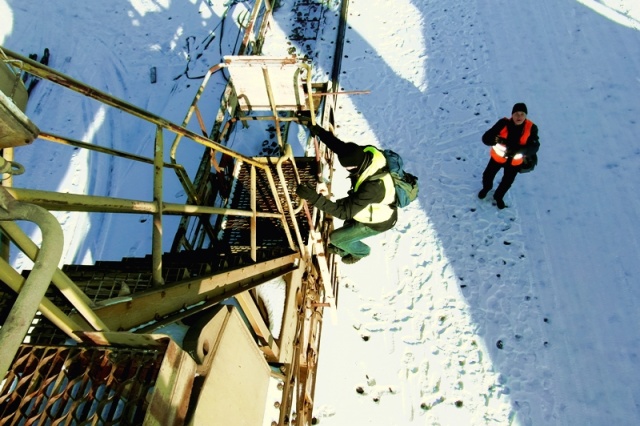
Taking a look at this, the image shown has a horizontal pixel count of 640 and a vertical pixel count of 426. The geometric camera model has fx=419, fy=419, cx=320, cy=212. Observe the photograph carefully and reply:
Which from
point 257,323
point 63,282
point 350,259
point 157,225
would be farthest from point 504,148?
point 63,282

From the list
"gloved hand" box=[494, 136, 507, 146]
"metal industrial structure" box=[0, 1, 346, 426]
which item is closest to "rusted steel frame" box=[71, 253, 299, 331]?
"metal industrial structure" box=[0, 1, 346, 426]

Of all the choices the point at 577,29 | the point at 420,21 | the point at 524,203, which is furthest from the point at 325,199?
the point at 577,29

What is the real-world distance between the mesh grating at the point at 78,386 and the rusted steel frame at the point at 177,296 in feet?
0.67

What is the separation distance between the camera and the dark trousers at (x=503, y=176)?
18.2 feet

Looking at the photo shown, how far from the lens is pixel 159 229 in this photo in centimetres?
248

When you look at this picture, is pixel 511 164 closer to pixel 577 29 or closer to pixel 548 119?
pixel 548 119

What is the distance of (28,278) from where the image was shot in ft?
3.59

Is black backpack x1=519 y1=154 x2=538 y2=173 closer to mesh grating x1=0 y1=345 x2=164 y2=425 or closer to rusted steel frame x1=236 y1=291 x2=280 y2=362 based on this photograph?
rusted steel frame x1=236 y1=291 x2=280 y2=362

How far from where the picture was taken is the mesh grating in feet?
5.22

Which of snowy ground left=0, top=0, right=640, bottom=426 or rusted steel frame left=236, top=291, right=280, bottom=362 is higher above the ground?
snowy ground left=0, top=0, right=640, bottom=426

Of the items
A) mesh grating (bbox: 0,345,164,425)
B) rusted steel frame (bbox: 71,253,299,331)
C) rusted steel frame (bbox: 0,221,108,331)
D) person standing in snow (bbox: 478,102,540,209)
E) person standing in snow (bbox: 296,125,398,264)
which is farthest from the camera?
person standing in snow (bbox: 478,102,540,209)

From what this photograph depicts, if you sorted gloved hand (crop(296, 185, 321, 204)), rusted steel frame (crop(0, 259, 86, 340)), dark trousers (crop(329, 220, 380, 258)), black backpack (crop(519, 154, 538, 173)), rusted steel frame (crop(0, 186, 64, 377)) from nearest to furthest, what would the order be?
rusted steel frame (crop(0, 186, 64, 377)) → rusted steel frame (crop(0, 259, 86, 340)) → gloved hand (crop(296, 185, 321, 204)) → dark trousers (crop(329, 220, 380, 258)) → black backpack (crop(519, 154, 538, 173))

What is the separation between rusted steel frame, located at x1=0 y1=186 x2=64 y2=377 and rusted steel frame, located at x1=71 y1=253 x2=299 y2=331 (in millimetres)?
708

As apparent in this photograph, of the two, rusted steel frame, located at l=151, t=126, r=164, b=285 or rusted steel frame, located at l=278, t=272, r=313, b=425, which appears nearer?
rusted steel frame, located at l=151, t=126, r=164, b=285
